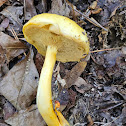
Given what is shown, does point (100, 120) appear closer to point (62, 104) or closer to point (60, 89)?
point (62, 104)

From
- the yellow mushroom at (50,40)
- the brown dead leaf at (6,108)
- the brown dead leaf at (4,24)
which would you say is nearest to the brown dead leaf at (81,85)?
the yellow mushroom at (50,40)

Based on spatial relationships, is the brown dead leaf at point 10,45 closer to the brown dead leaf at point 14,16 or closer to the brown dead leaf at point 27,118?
the brown dead leaf at point 14,16

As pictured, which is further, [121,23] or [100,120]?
[121,23]

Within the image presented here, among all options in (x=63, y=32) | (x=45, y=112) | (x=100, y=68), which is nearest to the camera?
(x=63, y=32)

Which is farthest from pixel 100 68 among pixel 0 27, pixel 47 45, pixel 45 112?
pixel 0 27

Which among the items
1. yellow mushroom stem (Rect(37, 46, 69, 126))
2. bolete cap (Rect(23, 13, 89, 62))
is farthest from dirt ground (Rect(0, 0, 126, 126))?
bolete cap (Rect(23, 13, 89, 62))

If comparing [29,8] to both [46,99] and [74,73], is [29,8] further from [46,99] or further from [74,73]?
[46,99]

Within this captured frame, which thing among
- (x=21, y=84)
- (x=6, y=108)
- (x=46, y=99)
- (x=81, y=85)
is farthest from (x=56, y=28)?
(x=6, y=108)

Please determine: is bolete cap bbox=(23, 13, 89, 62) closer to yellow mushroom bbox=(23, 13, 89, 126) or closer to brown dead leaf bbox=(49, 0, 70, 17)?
yellow mushroom bbox=(23, 13, 89, 126)
